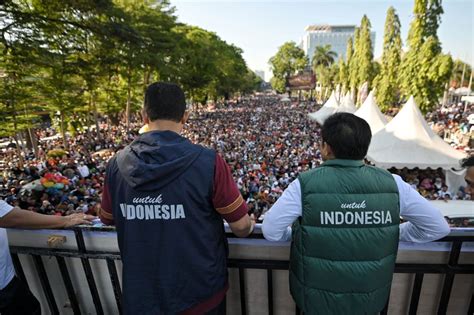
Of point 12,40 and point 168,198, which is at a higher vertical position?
point 12,40

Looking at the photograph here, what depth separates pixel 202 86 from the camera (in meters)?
34.8

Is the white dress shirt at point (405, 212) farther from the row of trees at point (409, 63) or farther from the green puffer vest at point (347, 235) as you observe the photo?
the row of trees at point (409, 63)

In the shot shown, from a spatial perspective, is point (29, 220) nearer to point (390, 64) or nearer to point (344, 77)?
point (390, 64)

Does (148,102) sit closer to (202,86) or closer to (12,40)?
(12,40)

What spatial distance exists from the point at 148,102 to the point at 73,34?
Result: 1374cm

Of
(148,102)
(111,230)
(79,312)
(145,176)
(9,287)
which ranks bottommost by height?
(79,312)

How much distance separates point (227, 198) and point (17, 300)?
155 cm

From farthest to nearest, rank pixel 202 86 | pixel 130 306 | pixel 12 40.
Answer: pixel 202 86 < pixel 12 40 < pixel 130 306

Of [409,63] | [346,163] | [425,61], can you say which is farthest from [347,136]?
[409,63]

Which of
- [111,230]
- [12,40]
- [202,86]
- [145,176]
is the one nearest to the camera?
[145,176]

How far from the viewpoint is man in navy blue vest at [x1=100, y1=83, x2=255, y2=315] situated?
133 centimetres

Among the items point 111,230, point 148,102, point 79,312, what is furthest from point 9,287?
point 148,102

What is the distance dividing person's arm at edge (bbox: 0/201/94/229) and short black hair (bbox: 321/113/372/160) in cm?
151

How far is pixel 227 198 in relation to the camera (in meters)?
1.40
